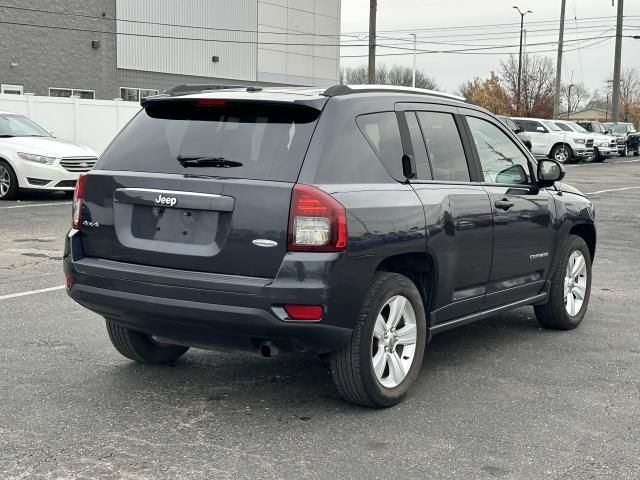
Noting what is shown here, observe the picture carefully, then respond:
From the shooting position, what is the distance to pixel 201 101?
15.4ft

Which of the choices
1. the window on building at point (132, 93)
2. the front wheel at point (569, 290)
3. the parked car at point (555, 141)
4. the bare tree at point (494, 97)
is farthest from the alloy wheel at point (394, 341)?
the bare tree at point (494, 97)

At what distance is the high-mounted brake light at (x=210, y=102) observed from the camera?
466 cm

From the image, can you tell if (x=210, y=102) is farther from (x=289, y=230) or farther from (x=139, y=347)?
(x=139, y=347)

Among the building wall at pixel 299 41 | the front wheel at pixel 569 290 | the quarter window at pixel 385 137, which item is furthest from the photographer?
the building wall at pixel 299 41

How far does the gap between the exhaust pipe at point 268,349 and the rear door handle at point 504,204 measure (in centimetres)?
202

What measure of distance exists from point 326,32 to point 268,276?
48.7 m

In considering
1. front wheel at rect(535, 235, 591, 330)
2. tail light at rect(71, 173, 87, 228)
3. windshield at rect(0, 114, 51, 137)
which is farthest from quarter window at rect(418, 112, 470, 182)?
windshield at rect(0, 114, 51, 137)

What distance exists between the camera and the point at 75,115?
2648 cm

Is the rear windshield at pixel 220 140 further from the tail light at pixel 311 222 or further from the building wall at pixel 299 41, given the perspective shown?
the building wall at pixel 299 41

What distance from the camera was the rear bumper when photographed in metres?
4.21

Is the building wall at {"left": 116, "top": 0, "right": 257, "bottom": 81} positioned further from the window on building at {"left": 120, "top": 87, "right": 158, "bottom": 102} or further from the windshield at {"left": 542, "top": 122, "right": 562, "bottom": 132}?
the windshield at {"left": 542, "top": 122, "right": 562, "bottom": 132}

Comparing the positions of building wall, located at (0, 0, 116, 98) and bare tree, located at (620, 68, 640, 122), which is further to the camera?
bare tree, located at (620, 68, 640, 122)

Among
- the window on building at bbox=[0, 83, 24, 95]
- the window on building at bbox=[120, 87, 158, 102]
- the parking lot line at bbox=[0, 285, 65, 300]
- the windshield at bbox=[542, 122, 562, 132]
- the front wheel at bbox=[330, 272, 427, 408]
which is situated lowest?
the parking lot line at bbox=[0, 285, 65, 300]

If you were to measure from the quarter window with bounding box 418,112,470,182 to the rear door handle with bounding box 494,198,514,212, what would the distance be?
0.30 metres
